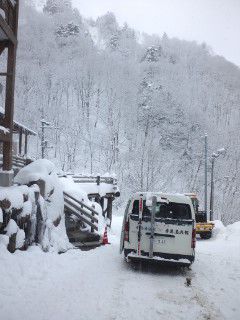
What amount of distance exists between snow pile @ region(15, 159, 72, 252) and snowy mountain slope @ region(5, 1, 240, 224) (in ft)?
127

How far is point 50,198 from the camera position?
1412 centimetres

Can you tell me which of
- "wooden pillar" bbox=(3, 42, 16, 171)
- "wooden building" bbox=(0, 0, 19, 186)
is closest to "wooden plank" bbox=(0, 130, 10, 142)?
"wooden building" bbox=(0, 0, 19, 186)

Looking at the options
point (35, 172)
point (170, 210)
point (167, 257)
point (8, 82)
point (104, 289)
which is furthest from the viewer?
point (35, 172)

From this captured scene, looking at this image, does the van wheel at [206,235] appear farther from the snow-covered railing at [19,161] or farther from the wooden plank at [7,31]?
the wooden plank at [7,31]

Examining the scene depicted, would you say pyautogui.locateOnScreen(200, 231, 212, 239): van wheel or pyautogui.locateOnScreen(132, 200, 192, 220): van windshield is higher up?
pyautogui.locateOnScreen(132, 200, 192, 220): van windshield

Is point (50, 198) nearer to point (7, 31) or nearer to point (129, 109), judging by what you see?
point (7, 31)

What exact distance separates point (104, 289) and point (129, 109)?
74080 millimetres

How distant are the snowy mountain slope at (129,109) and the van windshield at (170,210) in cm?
4100

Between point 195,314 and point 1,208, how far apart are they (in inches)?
202

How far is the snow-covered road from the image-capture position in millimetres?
A: 6832

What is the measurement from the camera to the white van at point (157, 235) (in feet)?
35.0

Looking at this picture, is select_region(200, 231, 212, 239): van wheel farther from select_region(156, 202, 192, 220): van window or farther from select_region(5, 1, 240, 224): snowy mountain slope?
select_region(5, 1, 240, 224): snowy mountain slope

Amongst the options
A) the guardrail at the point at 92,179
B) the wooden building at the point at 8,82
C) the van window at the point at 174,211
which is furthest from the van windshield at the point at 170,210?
the guardrail at the point at 92,179

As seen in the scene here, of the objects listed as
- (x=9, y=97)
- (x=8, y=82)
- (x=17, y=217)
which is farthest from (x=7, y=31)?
(x=17, y=217)
